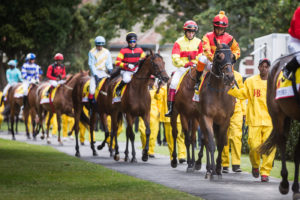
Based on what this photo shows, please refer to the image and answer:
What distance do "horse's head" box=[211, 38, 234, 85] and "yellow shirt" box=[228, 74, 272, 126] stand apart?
0.59 m

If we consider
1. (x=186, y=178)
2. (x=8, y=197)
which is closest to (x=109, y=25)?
(x=186, y=178)

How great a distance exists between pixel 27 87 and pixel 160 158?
1076 centimetres

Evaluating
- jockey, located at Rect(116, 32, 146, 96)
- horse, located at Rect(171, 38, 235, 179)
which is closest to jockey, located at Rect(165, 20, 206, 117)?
horse, located at Rect(171, 38, 235, 179)

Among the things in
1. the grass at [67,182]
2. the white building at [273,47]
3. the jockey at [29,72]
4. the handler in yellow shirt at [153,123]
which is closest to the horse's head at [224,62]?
the grass at [67,182]

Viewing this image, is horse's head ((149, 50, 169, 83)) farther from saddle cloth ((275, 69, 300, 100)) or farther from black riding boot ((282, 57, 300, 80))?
black riding boot ((282, 57, 300, 80))

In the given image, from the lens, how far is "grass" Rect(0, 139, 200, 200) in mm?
9672

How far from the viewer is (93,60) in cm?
1916

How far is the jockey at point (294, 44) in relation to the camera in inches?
357

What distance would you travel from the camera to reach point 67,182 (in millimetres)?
11391

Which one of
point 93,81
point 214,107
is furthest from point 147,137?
point 93,81

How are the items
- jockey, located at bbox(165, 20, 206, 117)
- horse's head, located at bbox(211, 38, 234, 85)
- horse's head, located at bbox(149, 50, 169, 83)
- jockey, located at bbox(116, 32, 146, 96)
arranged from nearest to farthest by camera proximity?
horse's head, located at bbox(211, 38, 234, 85), jockey, located at bbox(165, 20, 206, 117), horse's head, located at bbox(149, 50, 169, 83), jockey, located at bbox(116, 32, 146, 96)

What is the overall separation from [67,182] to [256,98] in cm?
363

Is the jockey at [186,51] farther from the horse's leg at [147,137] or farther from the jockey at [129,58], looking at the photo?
the jockey at [129,58]

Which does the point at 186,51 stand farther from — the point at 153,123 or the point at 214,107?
the point at 153,123
